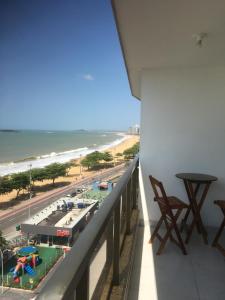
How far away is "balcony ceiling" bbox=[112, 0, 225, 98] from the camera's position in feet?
5.41

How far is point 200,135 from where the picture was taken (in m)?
3.15

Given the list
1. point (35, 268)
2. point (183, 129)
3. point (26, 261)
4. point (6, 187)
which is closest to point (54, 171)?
point (6, 187)

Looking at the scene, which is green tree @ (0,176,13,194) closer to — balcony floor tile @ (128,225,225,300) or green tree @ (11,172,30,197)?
green tree @ (11,172,30,197)

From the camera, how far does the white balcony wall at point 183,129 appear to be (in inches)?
121

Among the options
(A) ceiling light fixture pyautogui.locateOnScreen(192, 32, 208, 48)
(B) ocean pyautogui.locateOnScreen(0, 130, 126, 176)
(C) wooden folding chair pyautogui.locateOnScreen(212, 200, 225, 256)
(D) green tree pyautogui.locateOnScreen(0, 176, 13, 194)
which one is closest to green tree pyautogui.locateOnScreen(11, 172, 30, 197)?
(D) green tree pyautogui.locateOnScreen(0, 176, 13, 194)

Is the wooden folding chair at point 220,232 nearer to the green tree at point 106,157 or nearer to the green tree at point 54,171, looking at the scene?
the green tree at point 54,171

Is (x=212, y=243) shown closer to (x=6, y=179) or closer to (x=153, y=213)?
(x=153, y=213)

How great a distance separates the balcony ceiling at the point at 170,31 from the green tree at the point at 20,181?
16005mm

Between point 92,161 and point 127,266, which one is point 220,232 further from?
point 92,161

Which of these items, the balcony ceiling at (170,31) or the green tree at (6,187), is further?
the green tree at (6,187)

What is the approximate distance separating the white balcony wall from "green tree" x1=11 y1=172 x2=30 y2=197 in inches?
614

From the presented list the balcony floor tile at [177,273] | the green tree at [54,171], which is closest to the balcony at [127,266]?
the balcony floor tile at [177,273]

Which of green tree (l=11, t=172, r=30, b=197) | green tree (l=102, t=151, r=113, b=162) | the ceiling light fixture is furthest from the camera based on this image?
green tree (l=102, t=151, r=113, b=162)

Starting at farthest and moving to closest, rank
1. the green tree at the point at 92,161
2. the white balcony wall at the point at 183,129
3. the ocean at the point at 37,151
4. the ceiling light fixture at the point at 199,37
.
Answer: the green tree at the point at 92,161, the ocean at the point at 37,151, the white balcony wall at the point at 183,129, the ceiling light fixture at the point at 199,37
